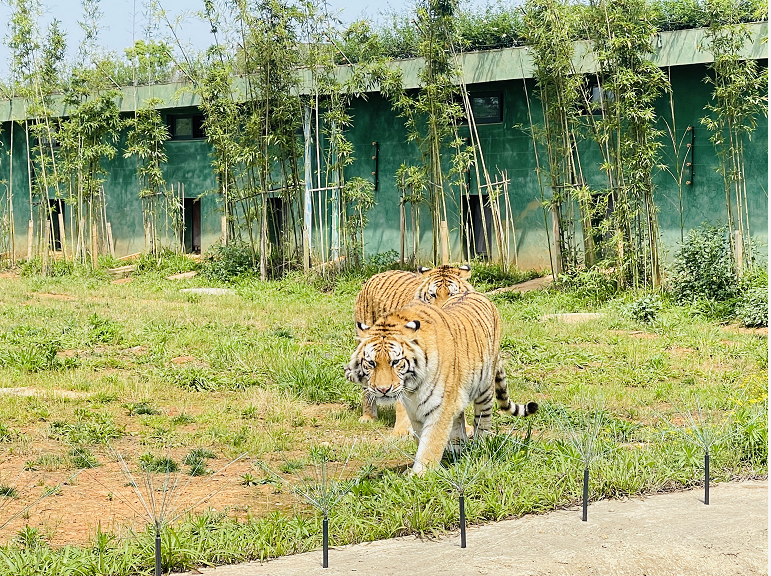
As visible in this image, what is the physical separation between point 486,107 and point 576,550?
12.3 metres

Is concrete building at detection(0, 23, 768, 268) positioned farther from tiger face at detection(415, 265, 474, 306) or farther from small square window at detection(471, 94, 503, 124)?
tiger face at detection(415, 265, 474, 306)

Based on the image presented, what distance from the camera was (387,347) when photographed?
15.7ft

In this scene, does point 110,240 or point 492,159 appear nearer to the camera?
point 492,159

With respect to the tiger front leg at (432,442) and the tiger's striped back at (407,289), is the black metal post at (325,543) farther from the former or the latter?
the tiger's striped back at (407,289)

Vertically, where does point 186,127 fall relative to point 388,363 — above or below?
above

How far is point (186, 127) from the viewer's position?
734 inches

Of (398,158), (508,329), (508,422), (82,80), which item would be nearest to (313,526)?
(508,422)

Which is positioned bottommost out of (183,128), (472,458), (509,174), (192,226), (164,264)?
(472,458)

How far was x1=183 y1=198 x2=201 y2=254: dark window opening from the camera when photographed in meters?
19.0

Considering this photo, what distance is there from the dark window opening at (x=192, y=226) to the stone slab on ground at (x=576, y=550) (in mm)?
15293

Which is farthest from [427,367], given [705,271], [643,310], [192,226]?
[192,226]

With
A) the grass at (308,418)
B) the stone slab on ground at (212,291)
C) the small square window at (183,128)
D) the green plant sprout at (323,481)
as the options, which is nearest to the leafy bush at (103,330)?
the grass at (308,418)

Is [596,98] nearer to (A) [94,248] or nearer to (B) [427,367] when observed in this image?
(A) [94,248]

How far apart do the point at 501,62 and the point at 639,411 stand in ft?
29.5
